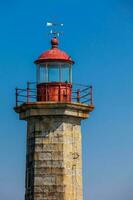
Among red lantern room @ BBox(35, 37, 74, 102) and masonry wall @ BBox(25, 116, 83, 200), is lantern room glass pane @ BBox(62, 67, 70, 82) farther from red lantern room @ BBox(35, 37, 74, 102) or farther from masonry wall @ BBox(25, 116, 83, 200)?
masonry wall @ BBox(25, 116, 83, 200)

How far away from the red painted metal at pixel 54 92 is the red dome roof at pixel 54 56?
738mm

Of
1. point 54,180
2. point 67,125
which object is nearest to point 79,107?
point 67,125

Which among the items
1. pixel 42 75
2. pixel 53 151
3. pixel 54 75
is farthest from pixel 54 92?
pixel 53 151

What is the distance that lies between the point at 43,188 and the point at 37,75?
11.4 ft

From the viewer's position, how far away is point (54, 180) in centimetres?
2644

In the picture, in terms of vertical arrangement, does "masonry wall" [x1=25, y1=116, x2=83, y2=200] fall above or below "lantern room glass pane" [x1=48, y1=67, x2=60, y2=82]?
below

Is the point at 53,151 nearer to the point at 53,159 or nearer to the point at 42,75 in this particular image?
the point at 53,159

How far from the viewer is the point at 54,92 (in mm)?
27047

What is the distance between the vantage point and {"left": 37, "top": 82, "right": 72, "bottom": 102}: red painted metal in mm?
27000

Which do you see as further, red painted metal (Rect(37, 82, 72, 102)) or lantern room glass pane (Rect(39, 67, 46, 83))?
lantern room glass pane (Rect(39, 67, 46, 83))

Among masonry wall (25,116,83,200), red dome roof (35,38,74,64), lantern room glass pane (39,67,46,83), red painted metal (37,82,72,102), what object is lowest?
masonry wall (25,116,83,200)

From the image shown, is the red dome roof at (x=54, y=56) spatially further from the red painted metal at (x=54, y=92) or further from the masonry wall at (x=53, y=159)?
the masonry wall at (x=53, y=159)

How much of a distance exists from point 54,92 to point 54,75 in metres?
0.56

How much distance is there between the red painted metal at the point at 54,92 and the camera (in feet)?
88.6
